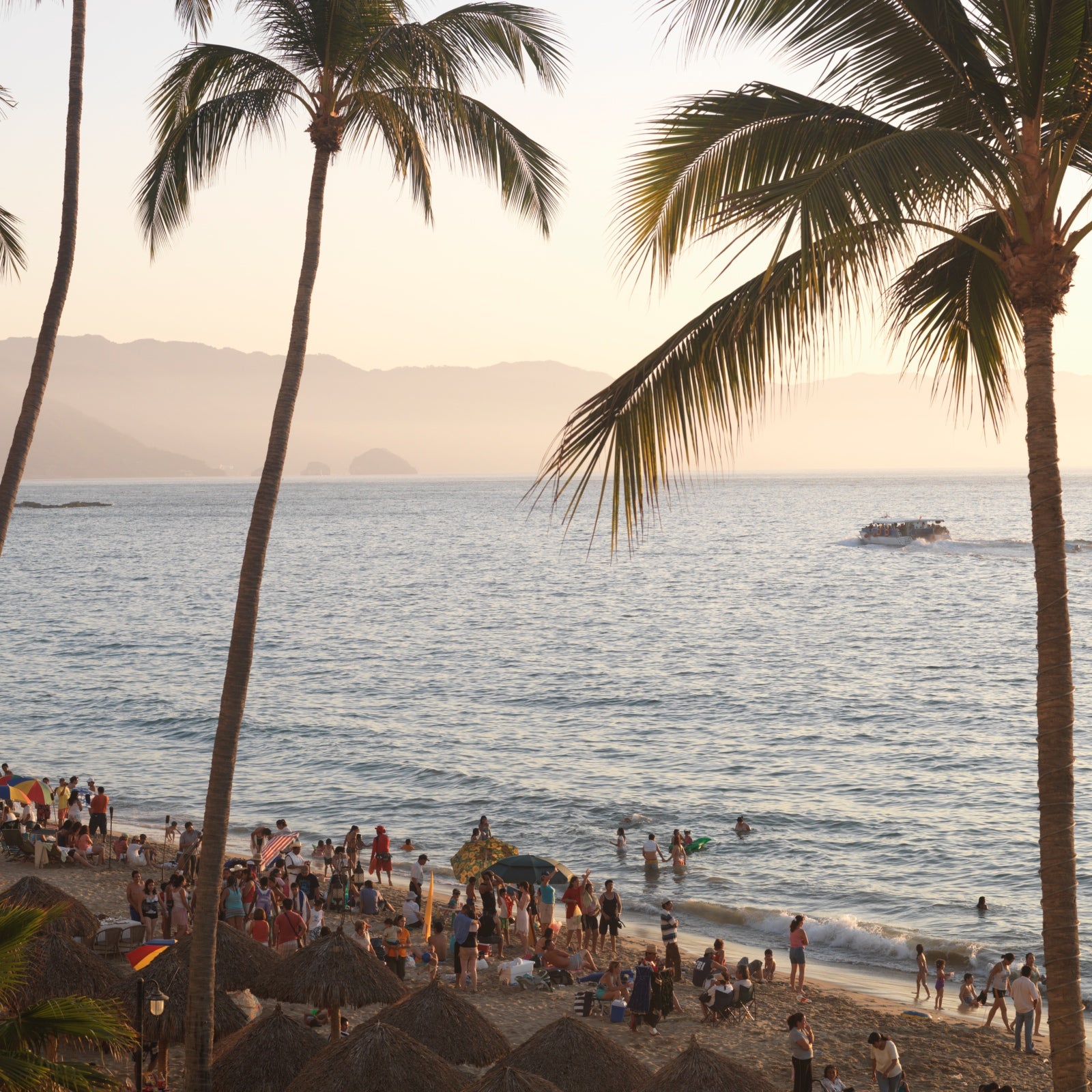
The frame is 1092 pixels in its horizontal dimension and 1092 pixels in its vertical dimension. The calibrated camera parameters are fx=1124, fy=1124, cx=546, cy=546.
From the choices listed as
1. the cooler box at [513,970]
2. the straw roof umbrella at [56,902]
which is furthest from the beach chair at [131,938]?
the cooler box at [513,970]

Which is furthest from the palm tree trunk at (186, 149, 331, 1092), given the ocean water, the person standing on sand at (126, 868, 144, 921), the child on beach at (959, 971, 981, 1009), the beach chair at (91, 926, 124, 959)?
the ocean water

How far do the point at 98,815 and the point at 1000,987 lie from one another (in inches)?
875

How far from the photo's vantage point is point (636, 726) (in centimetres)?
4691

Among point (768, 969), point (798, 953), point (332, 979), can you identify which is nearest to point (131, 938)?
point (332, 979)

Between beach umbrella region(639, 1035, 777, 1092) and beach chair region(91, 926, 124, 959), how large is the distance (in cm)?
1035

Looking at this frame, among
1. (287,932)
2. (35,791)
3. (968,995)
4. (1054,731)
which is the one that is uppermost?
(1054,731)

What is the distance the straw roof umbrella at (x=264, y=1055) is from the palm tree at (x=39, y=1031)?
531 cm

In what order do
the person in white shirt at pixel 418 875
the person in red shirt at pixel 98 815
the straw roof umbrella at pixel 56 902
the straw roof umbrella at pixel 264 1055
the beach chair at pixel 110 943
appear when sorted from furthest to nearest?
the person in red shirt at pixel 98 815 < the person in white shirt at pixel 418 875 < the beach chair at pixel 110 943 < the straw roof umbrella at pixel 56 902 < the straw roof umbrella at pixel 264 1055

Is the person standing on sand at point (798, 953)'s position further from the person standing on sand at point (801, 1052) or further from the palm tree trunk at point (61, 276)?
the palm tree trunk at point (61, 276)

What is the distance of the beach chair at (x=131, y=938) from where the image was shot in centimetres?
1877

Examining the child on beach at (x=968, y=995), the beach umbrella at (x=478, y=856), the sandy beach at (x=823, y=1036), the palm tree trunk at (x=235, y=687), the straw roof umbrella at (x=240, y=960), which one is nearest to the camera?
the palm tree trunk at (x=235, y=687)

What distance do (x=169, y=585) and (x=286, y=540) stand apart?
214 feet

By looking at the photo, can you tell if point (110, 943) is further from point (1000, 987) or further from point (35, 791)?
point (1000, 987)

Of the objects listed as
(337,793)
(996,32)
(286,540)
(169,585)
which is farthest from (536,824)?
(286,540)
